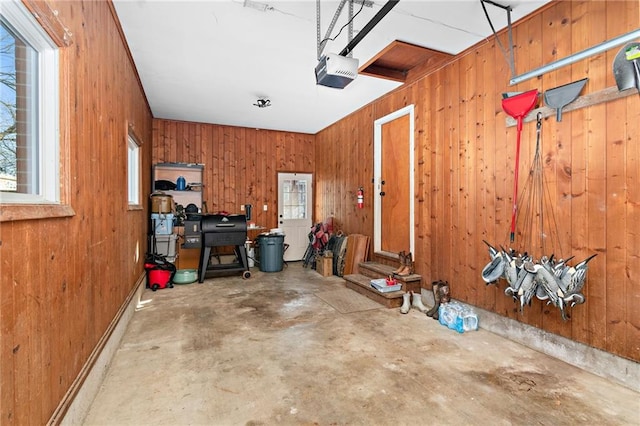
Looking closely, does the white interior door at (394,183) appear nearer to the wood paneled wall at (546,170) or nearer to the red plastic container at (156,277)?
the wood paneled wall at (546,170)

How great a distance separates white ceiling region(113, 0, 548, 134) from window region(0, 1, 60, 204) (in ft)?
5.09

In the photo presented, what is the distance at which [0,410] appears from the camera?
1074 millimetres

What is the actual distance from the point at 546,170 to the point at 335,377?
8.20 ft

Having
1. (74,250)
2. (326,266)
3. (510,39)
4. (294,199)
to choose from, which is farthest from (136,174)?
(510,39)

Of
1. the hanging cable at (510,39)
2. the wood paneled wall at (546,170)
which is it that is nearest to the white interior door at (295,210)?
the wood paneled wall at (546,170)

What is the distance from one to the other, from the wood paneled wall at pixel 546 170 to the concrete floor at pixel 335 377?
0.50 m

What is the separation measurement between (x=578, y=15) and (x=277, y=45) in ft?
8.84

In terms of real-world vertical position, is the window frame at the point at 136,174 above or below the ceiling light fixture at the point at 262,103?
below

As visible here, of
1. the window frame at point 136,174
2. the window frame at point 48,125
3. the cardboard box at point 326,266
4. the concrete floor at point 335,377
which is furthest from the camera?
the cardboard box at point 326,266

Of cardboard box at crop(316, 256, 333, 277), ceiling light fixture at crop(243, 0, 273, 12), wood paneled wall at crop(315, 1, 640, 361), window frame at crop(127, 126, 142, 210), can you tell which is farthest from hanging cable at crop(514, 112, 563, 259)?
window frame at crop(127, 126, 142, 210)

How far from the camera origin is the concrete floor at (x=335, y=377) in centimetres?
187

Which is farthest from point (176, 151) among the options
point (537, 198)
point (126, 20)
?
point (537, 198)

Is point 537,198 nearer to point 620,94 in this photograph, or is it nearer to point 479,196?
point 479,196

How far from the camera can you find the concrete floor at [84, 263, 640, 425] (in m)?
1.87
